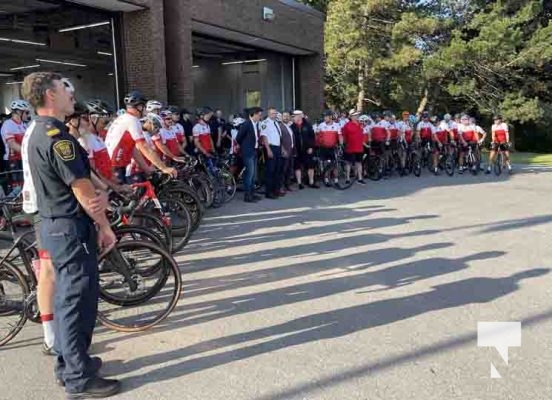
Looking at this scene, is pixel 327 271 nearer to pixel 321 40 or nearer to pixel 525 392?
pixel 525 392

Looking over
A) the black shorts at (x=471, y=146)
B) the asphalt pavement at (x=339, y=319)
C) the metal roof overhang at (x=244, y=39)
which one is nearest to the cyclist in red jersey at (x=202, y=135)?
the asphalt pavement at (x=339, y=319)

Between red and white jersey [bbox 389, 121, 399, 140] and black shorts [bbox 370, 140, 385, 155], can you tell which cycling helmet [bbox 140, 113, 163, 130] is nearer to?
black shorts [bbox 370, 140, 385, 155]

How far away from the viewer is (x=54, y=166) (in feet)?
11.6

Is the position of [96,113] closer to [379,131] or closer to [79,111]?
[79,111]

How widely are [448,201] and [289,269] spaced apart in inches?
249

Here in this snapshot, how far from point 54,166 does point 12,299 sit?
176cm

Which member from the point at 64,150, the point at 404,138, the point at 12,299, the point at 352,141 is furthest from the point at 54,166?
the point at 404,138

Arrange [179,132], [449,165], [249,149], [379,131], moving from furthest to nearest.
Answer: [449,165] → [379,131] → [249,149] → [179,132]

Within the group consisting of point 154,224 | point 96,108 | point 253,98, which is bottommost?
point 154,224

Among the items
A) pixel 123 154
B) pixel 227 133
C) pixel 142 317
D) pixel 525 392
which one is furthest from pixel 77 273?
pixel 227 133

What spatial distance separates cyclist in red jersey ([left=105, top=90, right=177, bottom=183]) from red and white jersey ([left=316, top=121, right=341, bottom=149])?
8.23 m

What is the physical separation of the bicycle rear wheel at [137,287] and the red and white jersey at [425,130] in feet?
46.2

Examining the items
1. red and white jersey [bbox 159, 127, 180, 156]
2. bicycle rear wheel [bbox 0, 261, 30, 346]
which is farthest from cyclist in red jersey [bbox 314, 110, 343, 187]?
bicycle rear wheel [bbox 0, 261, 30, 346]

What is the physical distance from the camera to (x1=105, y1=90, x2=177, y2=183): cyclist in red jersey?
21.5 feet
